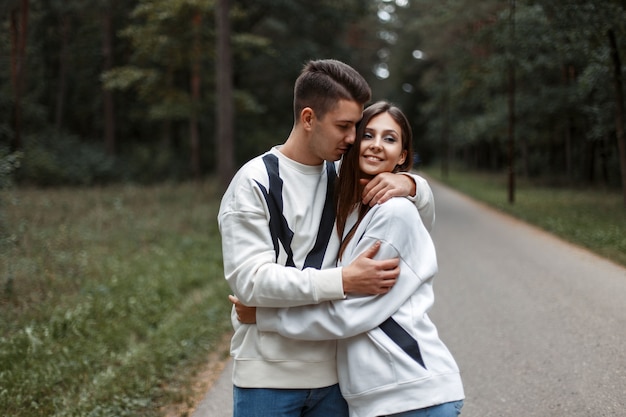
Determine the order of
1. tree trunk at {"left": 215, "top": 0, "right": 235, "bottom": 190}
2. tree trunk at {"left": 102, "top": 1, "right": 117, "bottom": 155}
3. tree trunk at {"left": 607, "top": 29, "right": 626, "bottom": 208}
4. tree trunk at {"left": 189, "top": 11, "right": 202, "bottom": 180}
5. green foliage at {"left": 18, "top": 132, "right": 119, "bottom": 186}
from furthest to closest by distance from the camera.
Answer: tree trunk at {"left": 102, "top": 1, "right": 117, "bottom": 155}
green foliage at {"left": 18, "top": 132, "right": 119, "bottom": 186}
tree trunk at {"left": 189, "top": 11, "right": 202, "bottom": 180}
tree trunk at {"left": 215, "top": 0, "right": 235, "bottom": 190}
tree trunk at {"left": 607, "top": 29, "right": 626, "bottom": 208}

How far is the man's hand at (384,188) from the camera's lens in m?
2.14

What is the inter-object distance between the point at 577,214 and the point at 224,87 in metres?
10.2

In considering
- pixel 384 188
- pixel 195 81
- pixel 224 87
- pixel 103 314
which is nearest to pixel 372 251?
pixel 384 188

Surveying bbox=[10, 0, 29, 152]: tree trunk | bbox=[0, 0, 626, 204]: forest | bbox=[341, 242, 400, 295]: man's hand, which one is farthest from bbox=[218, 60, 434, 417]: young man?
bbox=[10, 0, 29, 152]: tree trunk

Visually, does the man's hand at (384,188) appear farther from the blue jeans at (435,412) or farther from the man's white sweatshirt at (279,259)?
the blue jeans at (435,412)

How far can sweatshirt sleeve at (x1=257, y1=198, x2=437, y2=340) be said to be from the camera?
2.03 m

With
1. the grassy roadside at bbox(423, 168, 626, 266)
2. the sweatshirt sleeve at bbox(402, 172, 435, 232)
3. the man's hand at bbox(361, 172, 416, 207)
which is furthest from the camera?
the grassy roadside at bbox(423, 168, 626, 266)

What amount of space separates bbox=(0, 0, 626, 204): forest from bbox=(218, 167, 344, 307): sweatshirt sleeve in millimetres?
12640

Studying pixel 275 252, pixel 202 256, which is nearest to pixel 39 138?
pixel 202 256

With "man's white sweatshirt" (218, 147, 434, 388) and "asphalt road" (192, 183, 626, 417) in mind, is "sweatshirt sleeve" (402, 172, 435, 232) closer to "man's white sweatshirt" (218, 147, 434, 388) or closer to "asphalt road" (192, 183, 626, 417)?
"man's white sweatshirt" (218, 147, 434, 388)

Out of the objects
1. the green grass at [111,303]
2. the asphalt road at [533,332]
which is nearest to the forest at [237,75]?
the green grass at [111,303]

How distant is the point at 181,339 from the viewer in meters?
6.21

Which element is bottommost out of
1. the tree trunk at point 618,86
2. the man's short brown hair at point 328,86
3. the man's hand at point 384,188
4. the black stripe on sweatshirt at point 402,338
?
the black stripe on sweatshirt at point 402,338

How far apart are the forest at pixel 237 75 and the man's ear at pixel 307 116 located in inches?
486
